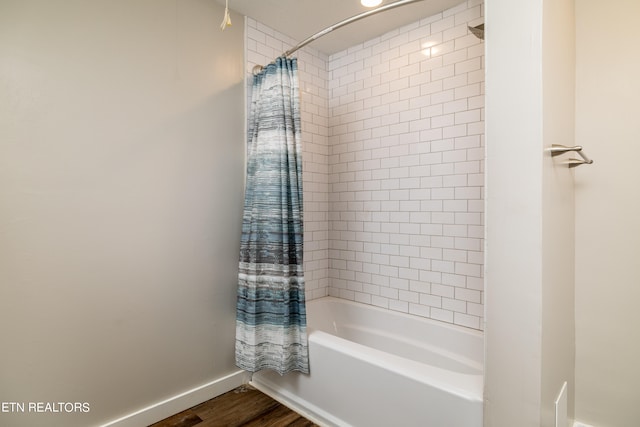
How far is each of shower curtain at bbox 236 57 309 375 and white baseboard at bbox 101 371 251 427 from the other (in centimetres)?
25

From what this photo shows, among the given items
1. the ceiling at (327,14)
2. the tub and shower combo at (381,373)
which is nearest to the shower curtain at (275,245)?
Result: the tub and shower combo at (381,373)

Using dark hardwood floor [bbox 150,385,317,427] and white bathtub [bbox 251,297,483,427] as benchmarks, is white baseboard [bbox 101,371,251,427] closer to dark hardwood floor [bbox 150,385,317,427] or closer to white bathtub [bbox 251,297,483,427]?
dark hardwood floor [bbox 150,385,317,427]

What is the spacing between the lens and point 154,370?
1828mm

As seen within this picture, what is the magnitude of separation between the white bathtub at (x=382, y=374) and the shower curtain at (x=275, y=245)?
0.62 ft

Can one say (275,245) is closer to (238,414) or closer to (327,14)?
(238,414)

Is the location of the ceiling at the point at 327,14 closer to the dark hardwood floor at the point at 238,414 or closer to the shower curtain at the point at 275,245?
the shower curtain at the point at 275,245

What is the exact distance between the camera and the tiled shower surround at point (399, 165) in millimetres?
2090

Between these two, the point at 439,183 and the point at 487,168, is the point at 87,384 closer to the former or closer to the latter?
the point at 487,168

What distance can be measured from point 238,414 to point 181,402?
349mm

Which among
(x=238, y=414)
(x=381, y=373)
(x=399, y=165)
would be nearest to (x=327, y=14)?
(x=399, y=165)

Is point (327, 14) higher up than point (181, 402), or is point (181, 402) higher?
point (327, 14)

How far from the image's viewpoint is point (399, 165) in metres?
2.41

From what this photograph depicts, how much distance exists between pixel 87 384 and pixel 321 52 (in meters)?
2.80

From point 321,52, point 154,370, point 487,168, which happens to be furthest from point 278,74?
point 154,370
